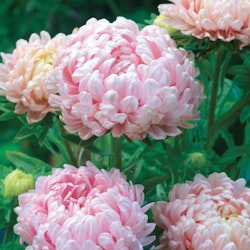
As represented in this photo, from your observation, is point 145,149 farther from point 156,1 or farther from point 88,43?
point 156,1

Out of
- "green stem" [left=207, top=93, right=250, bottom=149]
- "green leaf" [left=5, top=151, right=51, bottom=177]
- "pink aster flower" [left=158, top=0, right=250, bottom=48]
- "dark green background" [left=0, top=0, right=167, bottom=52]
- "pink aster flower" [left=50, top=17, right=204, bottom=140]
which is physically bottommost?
"dark green background" [left=0, top=0, right=167, bottom=52]

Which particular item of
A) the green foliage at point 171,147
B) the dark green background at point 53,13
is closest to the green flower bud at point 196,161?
the green foliage at point 171,147

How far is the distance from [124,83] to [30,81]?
0.47ft

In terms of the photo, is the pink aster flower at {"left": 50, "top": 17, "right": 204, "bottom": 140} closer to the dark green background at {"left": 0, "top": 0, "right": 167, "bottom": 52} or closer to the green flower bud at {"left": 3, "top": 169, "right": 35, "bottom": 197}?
the green flower bud at {"left": 3, "top": 169, "right": 35, "bottom": 197}

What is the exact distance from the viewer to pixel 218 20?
0.81 meters

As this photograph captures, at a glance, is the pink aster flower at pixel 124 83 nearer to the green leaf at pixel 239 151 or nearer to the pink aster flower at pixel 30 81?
the pink aster flower at pixel 30 81

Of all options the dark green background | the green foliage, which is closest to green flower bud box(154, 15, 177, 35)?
the green foliage

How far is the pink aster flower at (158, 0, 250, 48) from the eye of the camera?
808 mm

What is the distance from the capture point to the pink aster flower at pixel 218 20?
2.65ft

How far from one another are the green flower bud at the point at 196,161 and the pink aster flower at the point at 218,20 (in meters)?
0.14

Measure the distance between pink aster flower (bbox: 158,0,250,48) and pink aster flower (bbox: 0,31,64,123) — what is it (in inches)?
6.0

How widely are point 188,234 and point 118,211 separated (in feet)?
0.24

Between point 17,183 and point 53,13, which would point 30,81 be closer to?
point 17,183

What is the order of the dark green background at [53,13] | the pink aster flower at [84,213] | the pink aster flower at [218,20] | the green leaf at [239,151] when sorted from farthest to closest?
the dark green background at [53,13] < the green leaf at [239,151] < the pink aster flower at [218,20] < the pink aster flower at [84,213]
